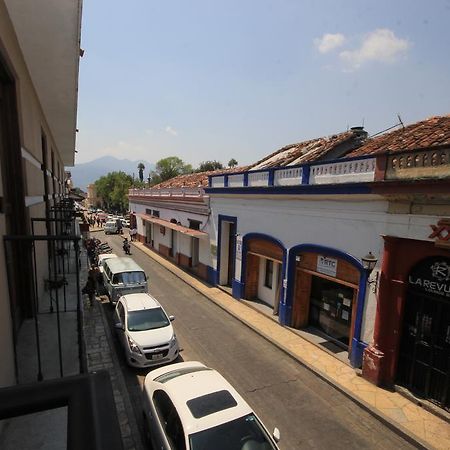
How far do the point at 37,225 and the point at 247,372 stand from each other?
670cm

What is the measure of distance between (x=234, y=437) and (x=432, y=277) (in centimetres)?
578

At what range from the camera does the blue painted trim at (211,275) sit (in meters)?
17.6

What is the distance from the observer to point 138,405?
760cm

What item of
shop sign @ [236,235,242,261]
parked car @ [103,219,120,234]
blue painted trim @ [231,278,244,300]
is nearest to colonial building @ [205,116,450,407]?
shop sign @ [236,235,242,261]

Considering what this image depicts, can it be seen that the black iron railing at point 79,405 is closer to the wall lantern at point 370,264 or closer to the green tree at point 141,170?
the wall lantern at point 370,264

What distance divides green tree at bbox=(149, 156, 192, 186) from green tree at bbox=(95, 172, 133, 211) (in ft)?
22.2

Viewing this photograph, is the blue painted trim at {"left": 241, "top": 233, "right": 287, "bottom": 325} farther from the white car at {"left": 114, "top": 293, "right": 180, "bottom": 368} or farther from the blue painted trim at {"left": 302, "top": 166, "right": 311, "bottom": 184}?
the white car at {"left": 114, "top": 293, "right": 180, "bottom": 368}

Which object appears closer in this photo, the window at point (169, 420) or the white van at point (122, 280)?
the window at point (169, 420)

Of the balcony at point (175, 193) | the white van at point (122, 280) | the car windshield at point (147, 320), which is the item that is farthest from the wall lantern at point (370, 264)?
the balcony at point (175, 193)

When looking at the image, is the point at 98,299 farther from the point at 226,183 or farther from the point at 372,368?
the point at 372,368

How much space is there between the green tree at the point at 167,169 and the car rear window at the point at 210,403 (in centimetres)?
6488

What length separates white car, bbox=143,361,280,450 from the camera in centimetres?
512

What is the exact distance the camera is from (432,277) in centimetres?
764

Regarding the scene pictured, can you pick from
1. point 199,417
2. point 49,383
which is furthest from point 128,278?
point 49,383
